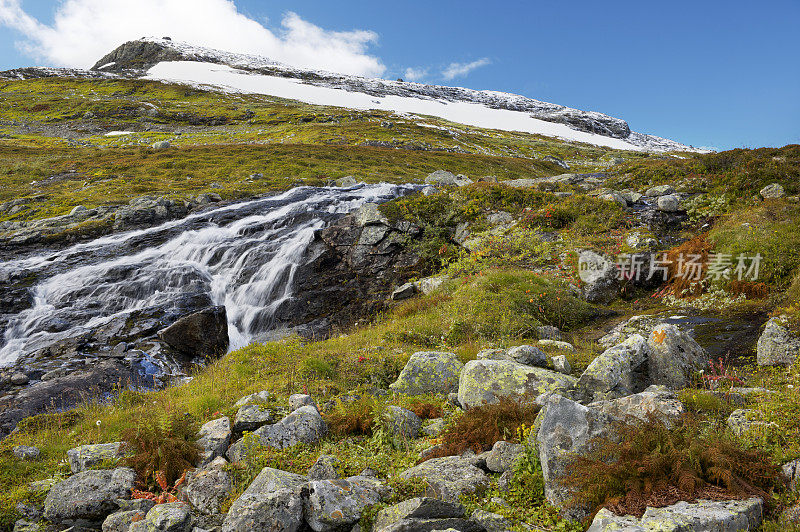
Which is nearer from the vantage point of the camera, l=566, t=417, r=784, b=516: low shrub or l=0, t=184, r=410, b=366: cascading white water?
l=566, t=417, r=784, b=516: low shrub

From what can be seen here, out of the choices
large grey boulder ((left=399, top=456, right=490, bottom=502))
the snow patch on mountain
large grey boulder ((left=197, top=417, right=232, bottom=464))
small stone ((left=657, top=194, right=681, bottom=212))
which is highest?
the snow patch on mountain

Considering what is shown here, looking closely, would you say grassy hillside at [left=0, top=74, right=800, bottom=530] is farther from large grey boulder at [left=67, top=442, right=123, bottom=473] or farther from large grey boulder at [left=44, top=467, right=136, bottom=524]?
large grey boulder at [left=44, top=467, right=136, bottom=524]

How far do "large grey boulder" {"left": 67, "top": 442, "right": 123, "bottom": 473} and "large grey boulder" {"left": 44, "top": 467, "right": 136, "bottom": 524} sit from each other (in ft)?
2.03

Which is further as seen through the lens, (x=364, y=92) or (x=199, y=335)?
(x=364, y=92)

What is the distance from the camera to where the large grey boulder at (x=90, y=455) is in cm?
724

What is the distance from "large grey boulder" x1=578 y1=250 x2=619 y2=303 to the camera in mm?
15703

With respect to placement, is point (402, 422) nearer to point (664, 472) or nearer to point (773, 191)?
point (664, 472)

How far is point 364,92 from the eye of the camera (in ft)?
505

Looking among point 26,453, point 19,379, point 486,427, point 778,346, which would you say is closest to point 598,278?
point 778,346

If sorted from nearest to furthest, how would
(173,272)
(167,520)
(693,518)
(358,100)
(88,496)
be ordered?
1. (693,518)
2. (167,520)
3. (88,496)
4. (173,272)
5. (358,100)

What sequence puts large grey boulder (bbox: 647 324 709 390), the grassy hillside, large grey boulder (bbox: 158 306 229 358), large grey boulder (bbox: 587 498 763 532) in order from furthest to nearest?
large grey boulder (bbox: 158 306 229 358) < large grey boulder (bbox: 647 324 709 390) < the grassy hillside < large grey boulder (bbox: 587 498 763 532)

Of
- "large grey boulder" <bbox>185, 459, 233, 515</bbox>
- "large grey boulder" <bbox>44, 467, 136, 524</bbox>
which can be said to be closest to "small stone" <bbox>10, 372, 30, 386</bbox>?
"large grey boulder" <bbox>44, 467, 136, 524</bbox>

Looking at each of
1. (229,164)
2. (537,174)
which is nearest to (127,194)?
(229,164)

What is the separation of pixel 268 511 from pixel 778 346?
10681 mm
